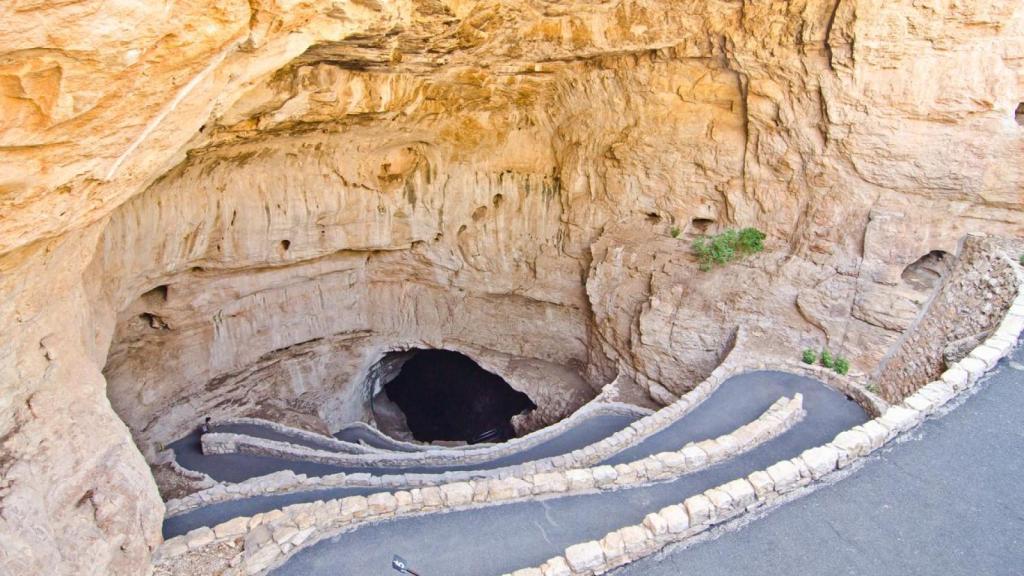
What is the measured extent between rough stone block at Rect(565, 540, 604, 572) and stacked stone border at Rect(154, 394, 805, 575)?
3.95ft

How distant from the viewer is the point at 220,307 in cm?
1431

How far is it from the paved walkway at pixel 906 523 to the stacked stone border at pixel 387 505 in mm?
1297

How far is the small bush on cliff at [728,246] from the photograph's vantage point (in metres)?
12.8

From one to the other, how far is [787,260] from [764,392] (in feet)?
11.1

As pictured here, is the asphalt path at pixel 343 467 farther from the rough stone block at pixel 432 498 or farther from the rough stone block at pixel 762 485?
the rough stone block at pixel 762 485

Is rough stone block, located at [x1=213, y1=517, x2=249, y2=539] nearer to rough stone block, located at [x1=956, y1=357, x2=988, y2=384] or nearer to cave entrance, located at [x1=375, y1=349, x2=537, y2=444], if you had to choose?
rough stone block, located at [x1=956, y1=357, x2=988, y2=384]

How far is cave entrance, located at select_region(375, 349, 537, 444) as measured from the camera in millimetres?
19312

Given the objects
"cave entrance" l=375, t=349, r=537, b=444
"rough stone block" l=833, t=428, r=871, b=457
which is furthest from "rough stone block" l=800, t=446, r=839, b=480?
"cave entrance" l=375, t=349, r=537, b=444

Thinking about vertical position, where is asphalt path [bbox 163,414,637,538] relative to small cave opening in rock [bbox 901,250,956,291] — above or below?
below

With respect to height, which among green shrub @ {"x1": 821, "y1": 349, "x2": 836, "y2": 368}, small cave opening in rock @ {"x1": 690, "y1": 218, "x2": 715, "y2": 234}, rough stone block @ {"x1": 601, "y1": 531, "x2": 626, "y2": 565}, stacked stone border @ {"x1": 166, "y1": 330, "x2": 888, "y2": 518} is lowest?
stacked stone border @ {"x1": 166, "y1": 330, "x2": 888, "y2": 518}

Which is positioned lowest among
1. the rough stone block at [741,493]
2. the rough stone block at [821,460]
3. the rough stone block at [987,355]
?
the rough stone block at [741,493]

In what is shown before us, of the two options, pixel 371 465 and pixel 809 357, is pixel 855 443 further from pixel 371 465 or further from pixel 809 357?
pixel 371 465

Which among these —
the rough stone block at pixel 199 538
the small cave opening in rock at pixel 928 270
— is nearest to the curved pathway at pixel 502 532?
the rough stone block at pixel 199 538

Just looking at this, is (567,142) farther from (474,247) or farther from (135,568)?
(135,568)
